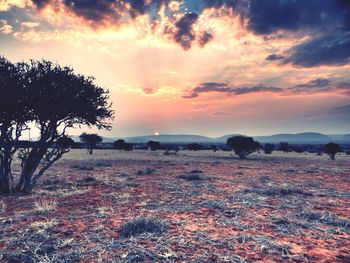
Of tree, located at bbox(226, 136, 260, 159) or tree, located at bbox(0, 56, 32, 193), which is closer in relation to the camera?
tree, located at bbox(0, 56, 32, 193)

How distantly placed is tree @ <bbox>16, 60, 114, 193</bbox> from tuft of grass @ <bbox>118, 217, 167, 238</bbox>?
8.66 m

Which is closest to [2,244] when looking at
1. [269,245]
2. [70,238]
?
[70,238]

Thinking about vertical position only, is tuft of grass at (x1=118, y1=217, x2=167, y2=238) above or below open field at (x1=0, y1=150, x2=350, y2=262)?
above

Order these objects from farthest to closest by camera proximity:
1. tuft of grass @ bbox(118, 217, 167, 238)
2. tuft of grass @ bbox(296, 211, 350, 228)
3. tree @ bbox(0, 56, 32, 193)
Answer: tree @ bbox(0, 56, 32, 193)
tuft of grass @ bbox(296, 211, 350, 228)
tuft of grass @ bbox(118, 217, 167, 238)

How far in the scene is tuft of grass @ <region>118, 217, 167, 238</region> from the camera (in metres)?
8.00

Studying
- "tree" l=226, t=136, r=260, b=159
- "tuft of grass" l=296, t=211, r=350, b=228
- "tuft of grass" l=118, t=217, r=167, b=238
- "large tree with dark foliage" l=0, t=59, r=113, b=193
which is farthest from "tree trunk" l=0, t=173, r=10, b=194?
"tree" l=226, t=136, r=260, b=159

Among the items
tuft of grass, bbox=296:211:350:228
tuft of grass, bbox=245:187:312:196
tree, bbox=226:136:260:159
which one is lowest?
tuft of grass, bbox=296:211:350:228

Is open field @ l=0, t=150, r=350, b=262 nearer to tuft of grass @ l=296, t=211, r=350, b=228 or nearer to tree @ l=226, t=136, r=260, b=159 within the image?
tuft of grass @ l=296, t=211, r=350, b=228

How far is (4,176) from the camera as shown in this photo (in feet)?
46.3

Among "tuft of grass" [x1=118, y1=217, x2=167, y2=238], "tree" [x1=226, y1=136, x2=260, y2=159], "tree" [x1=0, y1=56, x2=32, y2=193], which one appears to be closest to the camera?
"tuft of grass" [x1=118, y1=217, x2=167, y2=238]

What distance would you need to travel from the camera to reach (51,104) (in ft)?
46.9

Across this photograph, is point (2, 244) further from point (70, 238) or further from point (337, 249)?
point (337, 249)

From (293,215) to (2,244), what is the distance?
→ 32.9 ft

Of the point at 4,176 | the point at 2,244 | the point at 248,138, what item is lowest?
the point at 2,244
